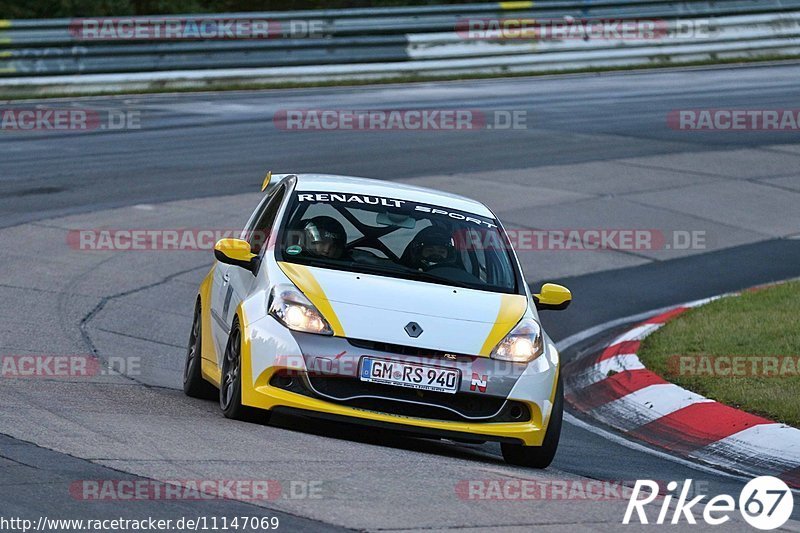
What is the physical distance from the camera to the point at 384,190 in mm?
9203

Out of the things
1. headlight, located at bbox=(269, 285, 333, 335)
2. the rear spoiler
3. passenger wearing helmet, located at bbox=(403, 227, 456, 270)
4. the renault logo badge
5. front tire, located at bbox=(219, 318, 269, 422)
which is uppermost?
the rear spoiler

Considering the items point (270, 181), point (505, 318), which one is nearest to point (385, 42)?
point (270, 181)

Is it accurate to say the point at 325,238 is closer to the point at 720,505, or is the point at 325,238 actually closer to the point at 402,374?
the point at 402,374

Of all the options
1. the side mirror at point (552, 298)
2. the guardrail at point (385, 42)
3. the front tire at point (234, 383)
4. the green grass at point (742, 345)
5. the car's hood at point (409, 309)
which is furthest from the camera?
the guardrail at point (385, 42)

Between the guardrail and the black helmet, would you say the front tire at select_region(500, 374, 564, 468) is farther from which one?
the guardrail

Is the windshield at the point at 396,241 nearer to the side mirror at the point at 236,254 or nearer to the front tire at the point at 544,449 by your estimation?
the side mirror at the point at 236,254

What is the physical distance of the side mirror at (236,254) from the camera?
843 cm

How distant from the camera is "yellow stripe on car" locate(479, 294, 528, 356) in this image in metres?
7.83

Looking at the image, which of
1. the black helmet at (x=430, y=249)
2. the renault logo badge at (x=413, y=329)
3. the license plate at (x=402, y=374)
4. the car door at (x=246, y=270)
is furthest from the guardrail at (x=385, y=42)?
the license plate at (x=402, y=374)

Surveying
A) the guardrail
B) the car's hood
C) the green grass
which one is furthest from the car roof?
the guardrail

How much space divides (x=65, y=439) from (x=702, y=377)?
525cm

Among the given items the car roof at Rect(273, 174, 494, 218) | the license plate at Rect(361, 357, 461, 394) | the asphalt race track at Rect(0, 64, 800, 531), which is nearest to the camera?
the asphalt race track at Rect(0, 64, 800, 531)

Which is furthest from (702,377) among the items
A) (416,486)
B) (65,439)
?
(65,439)

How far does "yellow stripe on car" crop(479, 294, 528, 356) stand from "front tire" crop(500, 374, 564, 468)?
0.48 metres
